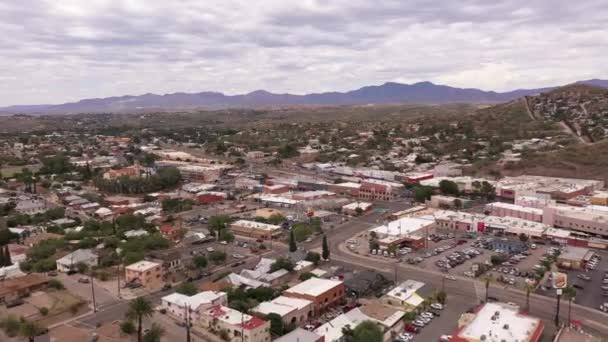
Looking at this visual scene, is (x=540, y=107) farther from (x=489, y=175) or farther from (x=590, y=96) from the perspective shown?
(x=489, y=175)

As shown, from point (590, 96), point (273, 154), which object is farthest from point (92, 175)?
point (590, 96)

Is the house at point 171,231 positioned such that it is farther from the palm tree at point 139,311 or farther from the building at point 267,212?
the palm tree at point 139,311

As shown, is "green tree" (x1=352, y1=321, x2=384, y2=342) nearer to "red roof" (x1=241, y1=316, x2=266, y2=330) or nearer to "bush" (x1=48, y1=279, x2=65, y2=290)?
"red roof" (x1=241, y1=316, x2=266, y2=330)

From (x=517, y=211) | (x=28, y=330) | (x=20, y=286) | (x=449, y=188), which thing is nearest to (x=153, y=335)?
(x=28, y=330)

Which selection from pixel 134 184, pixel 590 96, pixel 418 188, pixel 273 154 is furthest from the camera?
pixel 590 96

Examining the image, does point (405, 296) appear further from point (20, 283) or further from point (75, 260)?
point (20, 283)

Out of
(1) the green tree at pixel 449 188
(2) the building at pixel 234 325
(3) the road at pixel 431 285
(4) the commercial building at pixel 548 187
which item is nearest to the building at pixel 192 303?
(2) the building at pixel 234 325
